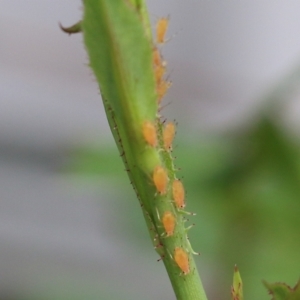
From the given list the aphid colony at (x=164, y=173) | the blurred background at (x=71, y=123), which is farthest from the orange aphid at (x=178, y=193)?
the blurred background at (x=71, y=123)

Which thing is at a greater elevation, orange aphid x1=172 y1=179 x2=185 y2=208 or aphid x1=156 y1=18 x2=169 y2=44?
aphid x1=156 y1=18 x2=169 y2=44

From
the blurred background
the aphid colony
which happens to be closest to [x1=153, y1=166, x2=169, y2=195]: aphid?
the aphid colony

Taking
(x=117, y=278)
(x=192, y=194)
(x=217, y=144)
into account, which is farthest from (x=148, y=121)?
(x=117, y=278)

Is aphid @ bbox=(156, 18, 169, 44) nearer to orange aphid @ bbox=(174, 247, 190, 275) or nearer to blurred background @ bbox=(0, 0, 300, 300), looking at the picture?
orange aphid @ bbox=(174, 247, 190, 275)

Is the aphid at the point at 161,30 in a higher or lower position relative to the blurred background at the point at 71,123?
lower

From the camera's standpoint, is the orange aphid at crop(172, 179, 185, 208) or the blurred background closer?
the orange aphid at crop(172, 179, 185, 208)

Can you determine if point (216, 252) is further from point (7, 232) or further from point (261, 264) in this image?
point (7, 232)

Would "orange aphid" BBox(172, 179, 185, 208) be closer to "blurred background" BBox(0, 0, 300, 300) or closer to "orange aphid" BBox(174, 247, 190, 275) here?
"orange aphid" BBox(174, 247, 190, 275)

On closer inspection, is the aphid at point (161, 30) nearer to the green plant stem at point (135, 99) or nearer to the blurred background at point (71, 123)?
the green plant stem at point (135, 99)

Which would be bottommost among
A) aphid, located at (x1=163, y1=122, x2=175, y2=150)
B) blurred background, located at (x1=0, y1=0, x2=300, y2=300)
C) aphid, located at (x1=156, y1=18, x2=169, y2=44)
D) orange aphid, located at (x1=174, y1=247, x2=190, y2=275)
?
orange aphid, located at (x1=174, y1=247, x2=190, y2=275)
